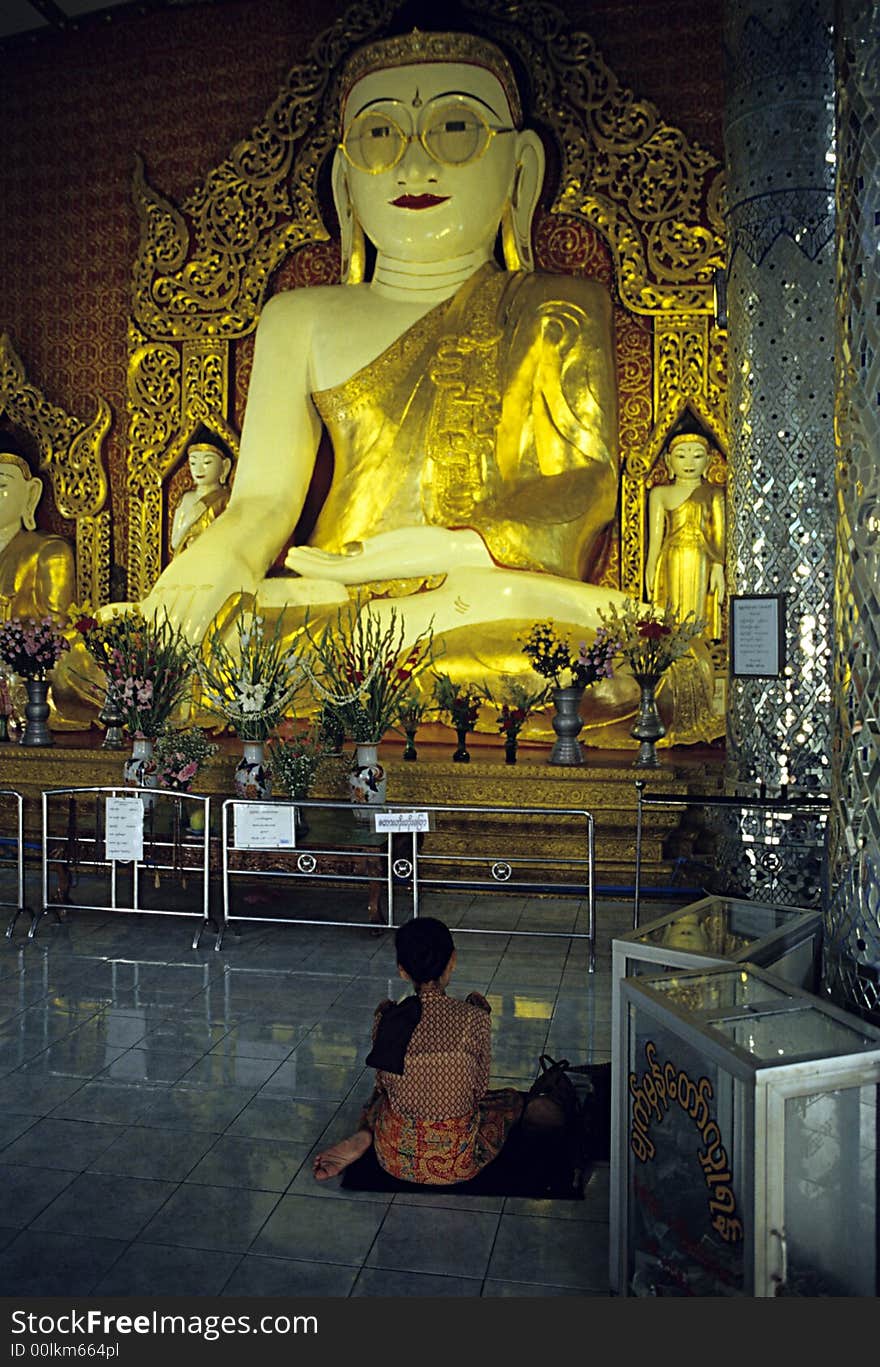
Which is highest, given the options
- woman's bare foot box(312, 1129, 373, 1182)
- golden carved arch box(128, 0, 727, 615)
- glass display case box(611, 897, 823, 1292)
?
golden carved arch box(128, 0, 727, 615)

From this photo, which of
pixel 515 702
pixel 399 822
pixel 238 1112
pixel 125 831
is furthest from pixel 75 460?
pixel 238 1112

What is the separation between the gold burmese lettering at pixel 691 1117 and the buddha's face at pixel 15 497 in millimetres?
7904

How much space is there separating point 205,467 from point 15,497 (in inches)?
57.2

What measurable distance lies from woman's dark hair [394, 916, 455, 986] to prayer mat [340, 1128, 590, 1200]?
1.43 feet

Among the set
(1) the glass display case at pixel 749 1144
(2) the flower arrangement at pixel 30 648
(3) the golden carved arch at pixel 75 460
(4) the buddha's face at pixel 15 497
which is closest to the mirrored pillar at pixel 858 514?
(1) the glass display case at pixel 749 1144

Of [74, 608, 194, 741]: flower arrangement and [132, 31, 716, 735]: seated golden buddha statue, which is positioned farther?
[132, 31, 716, 735]: seated golden buddha statue

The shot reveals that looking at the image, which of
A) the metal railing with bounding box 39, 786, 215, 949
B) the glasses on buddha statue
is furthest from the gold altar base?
the glasses on buddha statue

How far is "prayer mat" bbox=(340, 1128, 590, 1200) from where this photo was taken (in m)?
2.77

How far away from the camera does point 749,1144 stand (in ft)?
6.26

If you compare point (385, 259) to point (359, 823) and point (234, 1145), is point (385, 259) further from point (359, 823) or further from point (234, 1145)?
point (234, 1145)

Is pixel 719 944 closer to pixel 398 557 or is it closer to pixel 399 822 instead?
pixel 399 822

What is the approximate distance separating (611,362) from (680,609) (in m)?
1.63

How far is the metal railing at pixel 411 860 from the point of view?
4840mm

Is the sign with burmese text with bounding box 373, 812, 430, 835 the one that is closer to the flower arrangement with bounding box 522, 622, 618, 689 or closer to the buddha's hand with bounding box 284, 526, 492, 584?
the flower arrangement with bounding box 522, 622, 618, 689
